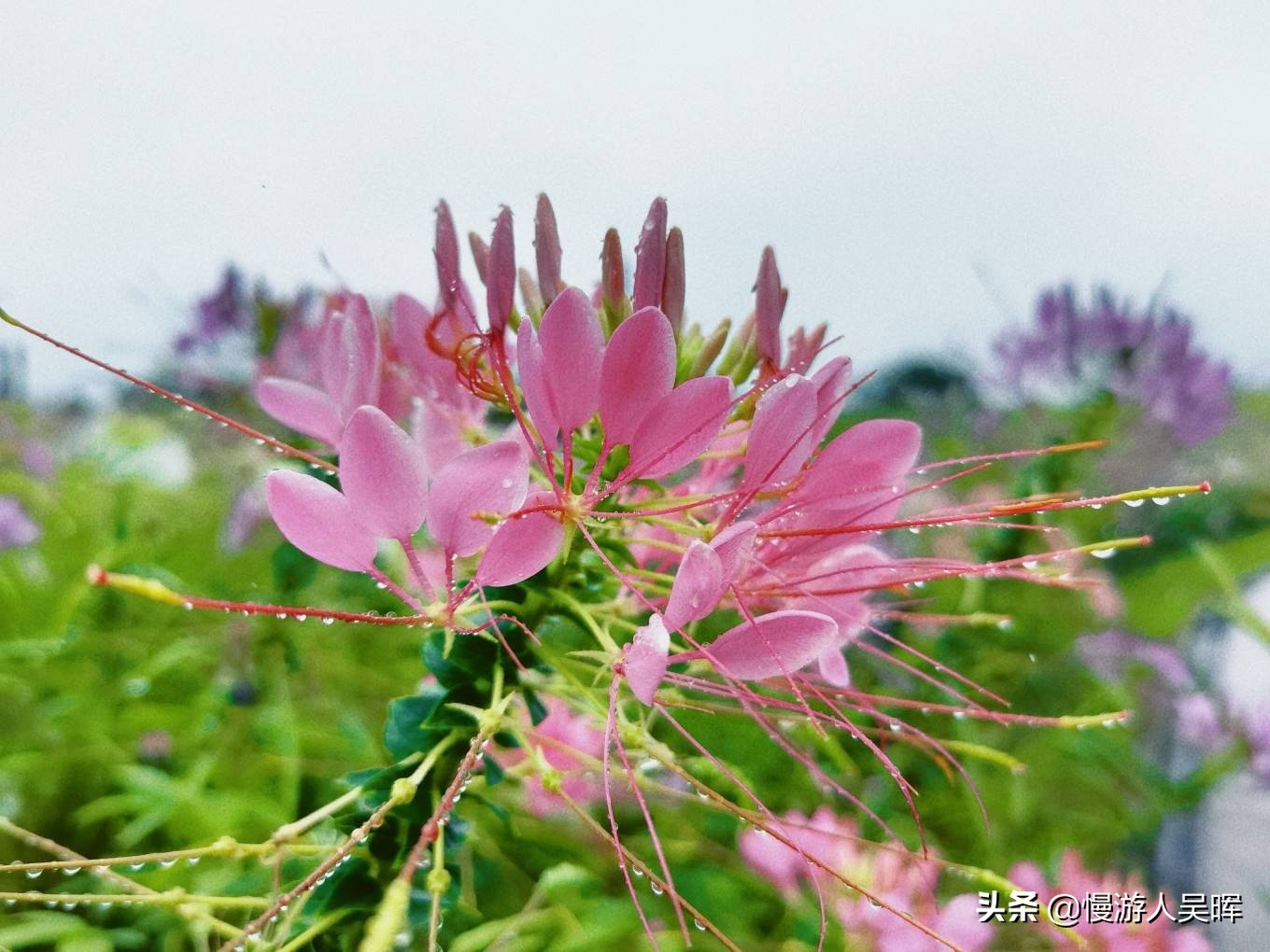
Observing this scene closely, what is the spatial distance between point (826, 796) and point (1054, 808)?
54 centimetres

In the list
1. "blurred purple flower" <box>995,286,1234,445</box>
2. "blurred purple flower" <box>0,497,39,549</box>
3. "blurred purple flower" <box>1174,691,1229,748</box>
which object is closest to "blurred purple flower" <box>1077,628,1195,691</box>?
"blurred purple flower" <box>1174,691,1229,748</box>

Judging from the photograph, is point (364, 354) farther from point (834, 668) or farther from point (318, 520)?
point (834, 668)

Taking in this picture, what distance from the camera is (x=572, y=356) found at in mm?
373

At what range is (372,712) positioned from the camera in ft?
3.91

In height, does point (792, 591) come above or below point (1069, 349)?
below

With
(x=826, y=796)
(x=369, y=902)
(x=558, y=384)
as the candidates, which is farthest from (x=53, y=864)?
(x=826, y=796)

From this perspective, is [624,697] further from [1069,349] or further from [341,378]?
[1069,349]

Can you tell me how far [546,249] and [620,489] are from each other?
0.43 ft

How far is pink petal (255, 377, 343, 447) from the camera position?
0.47 m

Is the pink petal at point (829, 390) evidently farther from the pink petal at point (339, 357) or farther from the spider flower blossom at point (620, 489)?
the pink petal at point (339, 357)

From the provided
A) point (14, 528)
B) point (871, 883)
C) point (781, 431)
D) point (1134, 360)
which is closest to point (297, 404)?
point (781, 431)

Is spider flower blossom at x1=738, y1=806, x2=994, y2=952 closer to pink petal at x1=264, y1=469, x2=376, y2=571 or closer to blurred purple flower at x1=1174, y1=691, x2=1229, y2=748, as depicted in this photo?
pink petal at x1=264, y1=469, x2=376, y2=571

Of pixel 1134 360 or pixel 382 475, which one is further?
pixel 1134 360

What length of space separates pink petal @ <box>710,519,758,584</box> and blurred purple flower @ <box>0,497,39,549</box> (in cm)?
151
